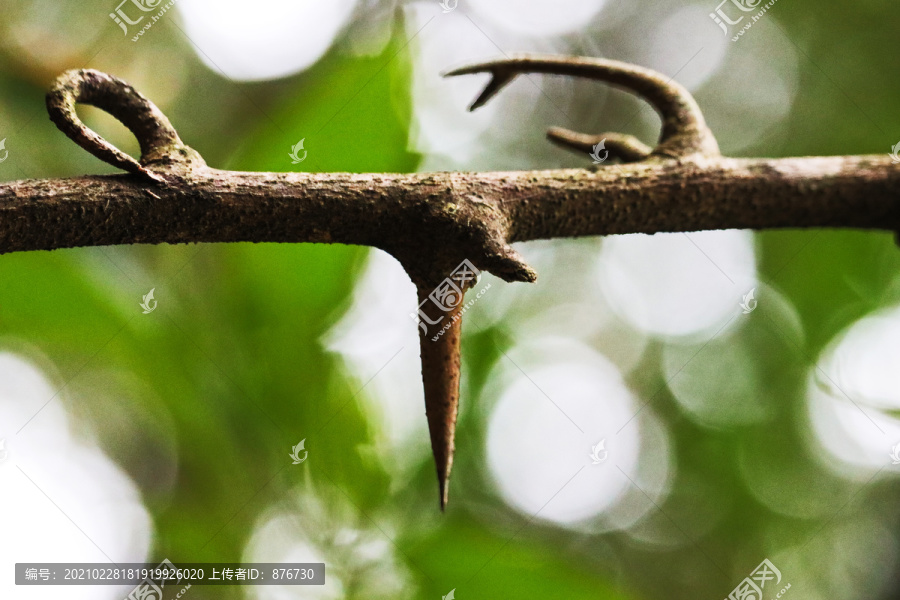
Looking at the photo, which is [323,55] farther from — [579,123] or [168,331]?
[579,123]

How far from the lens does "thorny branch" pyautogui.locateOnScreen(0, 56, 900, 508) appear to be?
1.80ft

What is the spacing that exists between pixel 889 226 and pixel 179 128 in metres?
1.43

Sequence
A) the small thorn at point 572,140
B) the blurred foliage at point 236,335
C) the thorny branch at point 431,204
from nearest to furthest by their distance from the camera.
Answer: the thorny branch at point 431,204, the small thorn at point 572,140, the blurred foliage at point 236,335

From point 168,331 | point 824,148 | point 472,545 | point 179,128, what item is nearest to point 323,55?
point 179,128

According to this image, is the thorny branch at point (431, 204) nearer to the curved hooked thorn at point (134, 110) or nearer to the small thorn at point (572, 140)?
the curved hooked thorn at point (134, 110)

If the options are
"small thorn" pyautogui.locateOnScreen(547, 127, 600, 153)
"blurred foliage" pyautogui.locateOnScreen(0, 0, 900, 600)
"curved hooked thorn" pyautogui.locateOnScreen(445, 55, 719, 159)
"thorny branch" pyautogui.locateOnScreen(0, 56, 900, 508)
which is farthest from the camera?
"blurred foliage" pyautogui.locateOnScreen(0, 0, 900, 600)

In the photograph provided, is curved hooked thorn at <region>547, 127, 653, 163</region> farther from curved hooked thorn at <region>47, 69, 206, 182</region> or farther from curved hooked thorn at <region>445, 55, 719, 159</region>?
curved hooked thorn at <region>47, 69, 206, 182</region>

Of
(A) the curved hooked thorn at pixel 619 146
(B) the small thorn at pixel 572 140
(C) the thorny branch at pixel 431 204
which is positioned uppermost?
(C) the thorny branch at pixel 431 204

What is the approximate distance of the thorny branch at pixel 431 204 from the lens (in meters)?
0.55

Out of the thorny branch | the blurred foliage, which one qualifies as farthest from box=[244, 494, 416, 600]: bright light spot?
the thorny branch

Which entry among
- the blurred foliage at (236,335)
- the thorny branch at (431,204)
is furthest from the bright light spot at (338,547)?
the thorny branch at (431,204)

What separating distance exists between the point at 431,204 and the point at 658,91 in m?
0.29

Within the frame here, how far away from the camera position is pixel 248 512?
1.35m
